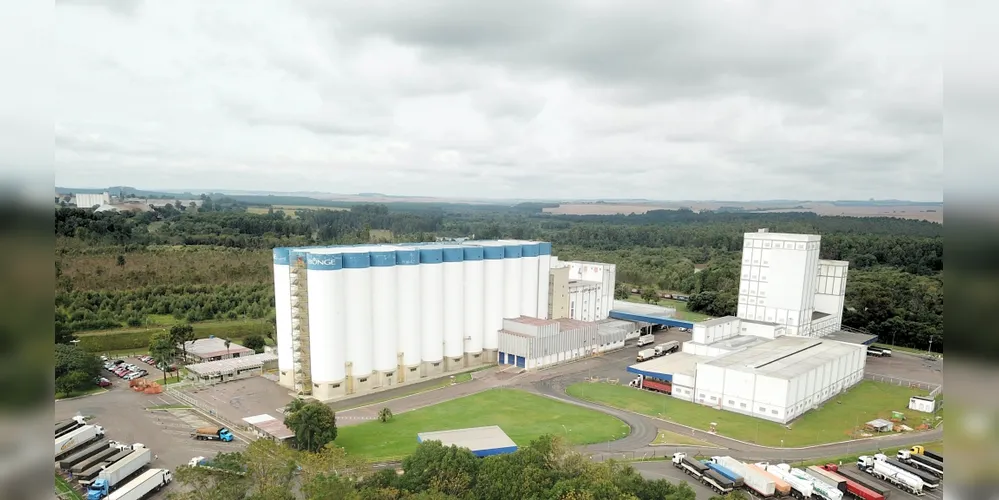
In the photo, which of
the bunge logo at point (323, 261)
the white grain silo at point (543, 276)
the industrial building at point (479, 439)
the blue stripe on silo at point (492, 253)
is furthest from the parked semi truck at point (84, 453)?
the white grain silo at point (543, 276)

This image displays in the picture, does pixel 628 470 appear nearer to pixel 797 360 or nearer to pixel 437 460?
pixel 437 460

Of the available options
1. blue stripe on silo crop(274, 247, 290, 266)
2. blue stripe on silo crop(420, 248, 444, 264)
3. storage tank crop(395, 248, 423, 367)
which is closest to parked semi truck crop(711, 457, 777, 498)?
storage tank crop(395, 248, 423, 367)

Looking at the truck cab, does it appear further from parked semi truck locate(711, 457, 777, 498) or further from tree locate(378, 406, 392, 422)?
parked semi truck locate(711, 457, 777, 498)

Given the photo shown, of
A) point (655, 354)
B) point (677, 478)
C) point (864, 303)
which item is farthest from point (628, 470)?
point (864, 303)

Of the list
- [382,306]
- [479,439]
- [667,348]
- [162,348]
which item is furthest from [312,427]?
[667,348]

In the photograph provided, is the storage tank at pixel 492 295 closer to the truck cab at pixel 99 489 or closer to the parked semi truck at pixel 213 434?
the parked semi truck at pixel 213 434

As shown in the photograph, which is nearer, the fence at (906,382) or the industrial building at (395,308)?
the industrial building at (395,308)
